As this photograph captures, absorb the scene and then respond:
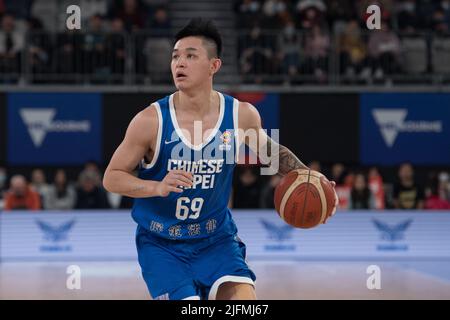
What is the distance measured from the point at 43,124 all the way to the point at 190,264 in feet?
35.9

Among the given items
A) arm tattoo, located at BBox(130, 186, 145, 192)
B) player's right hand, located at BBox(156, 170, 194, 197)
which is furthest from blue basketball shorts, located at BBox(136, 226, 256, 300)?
player's right hand, located at BBox(156, 170, 194, 197)

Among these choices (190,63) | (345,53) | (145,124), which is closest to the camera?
(145,124)

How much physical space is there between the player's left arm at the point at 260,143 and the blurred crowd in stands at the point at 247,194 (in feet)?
26.8

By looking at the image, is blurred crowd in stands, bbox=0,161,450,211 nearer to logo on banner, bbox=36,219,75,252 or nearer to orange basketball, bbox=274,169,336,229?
logo on banner, bbox=36,219,75,252

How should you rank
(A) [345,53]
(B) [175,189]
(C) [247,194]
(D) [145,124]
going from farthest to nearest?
(A) [345,53] → (C) [247,194] → (D) [145,124] → (B) [175,189]

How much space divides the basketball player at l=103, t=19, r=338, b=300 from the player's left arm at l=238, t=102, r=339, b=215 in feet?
0.05

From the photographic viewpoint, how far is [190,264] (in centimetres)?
561

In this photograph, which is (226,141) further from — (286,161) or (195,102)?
(286,161)

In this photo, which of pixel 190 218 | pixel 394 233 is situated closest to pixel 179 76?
pixel 190 218

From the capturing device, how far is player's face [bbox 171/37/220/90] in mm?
5625

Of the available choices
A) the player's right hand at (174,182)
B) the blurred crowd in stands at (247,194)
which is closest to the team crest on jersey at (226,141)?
the player's right hand at (174,182)
